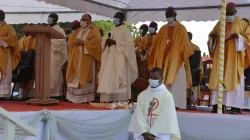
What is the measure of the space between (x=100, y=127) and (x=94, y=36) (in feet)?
8.32

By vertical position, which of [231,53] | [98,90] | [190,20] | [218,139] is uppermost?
[190,20]

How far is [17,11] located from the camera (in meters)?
13.7

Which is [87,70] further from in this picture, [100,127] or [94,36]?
[100,127]

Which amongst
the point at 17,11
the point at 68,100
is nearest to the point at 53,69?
the point at 68,100

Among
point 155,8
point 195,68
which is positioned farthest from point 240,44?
point 155,8

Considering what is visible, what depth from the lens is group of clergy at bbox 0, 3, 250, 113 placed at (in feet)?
24.6

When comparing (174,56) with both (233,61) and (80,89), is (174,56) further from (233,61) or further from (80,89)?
(80,89)

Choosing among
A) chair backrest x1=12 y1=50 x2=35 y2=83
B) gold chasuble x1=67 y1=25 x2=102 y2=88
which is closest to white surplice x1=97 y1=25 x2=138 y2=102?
gold chasuble x1=67 y1=25 x2=102 y2=88

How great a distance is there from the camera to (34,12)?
13766 millimetres

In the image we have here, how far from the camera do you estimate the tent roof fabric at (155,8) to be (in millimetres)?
11211

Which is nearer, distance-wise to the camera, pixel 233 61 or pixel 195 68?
pixel 233 61

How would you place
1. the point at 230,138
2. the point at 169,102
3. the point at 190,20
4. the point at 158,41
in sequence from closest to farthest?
the point at 169,102
the point at 230,138
the point at 158,41
the point at 190,20

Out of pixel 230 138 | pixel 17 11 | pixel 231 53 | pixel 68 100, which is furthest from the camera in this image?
pixel 17 11

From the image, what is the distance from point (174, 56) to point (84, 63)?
6.24ft
